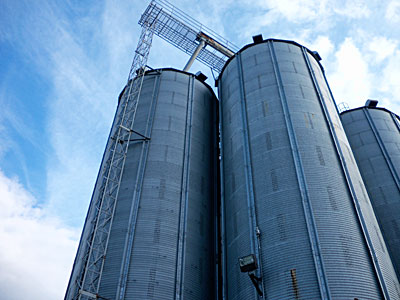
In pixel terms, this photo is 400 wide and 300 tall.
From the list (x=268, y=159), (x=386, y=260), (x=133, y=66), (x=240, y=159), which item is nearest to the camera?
(x=386, y=260)

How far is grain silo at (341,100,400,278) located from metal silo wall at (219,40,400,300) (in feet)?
24.7

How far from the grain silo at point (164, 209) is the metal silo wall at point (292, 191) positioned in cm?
245

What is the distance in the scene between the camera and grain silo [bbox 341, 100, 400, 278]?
3278cm

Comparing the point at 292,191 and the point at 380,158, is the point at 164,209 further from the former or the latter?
the point at 380,158

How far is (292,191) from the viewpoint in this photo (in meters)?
25.2

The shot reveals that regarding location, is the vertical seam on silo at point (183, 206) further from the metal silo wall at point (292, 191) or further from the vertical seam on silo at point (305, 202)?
the vertical seam on silo at point (305, 202)

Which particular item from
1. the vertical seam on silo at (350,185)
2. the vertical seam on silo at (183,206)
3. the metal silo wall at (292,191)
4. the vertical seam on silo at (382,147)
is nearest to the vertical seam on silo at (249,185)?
the metal silo wall at (292,191)

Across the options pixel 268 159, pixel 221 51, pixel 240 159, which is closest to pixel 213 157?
pixel 240 159

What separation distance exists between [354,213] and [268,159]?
23.5 feet

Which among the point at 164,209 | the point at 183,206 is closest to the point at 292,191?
the point at 183,206

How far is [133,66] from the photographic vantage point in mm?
44719

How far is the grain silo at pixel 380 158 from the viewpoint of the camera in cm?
3278

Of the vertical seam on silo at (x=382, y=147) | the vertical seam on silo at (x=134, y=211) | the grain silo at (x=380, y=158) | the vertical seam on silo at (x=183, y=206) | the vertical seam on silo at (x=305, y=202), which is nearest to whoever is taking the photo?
the vertical seam on silo at (x=305, y=202)

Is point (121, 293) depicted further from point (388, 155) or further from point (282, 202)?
point (388, 155)
